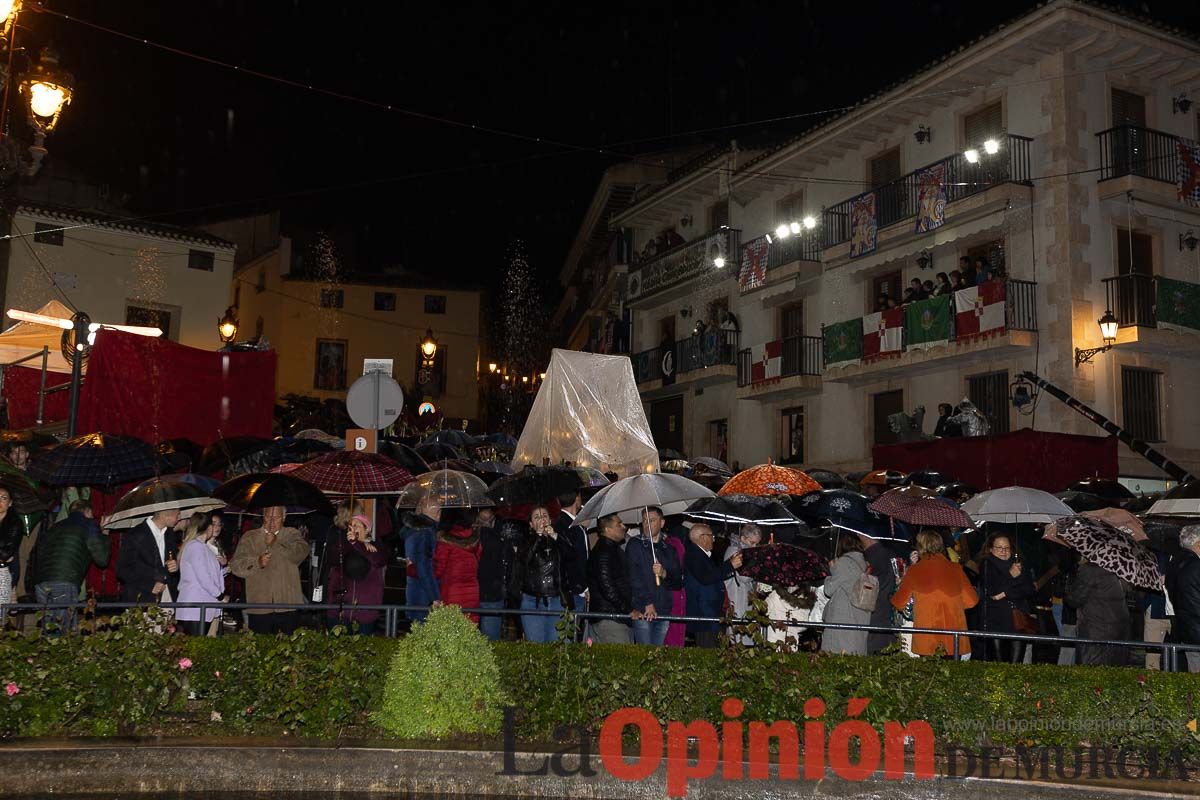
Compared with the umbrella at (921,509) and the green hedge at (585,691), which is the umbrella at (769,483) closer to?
the umbrella at (921,509)

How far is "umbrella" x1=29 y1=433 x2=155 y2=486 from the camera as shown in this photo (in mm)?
10289

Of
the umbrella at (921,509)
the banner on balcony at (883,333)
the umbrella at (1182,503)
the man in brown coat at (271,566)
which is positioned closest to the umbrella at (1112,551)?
the umbrella at (921,509)

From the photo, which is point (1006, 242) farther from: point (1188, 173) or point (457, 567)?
point (457, 567)

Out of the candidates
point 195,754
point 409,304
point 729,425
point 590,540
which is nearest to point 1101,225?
point 729,425

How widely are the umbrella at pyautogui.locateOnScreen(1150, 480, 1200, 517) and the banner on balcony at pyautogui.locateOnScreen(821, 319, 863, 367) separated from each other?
14.7m

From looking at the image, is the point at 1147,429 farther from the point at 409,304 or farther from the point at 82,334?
the point at 409,304

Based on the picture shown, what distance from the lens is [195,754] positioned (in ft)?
24.0

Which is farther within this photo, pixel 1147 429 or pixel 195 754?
pixel 1147 429

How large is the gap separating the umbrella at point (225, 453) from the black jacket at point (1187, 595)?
10.8 m

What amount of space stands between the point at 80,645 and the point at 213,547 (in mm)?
1987

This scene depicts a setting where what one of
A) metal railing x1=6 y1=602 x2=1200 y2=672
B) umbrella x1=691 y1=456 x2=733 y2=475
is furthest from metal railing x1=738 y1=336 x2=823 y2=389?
metal railing x1=6 y1=602 x2=1200 y2=672

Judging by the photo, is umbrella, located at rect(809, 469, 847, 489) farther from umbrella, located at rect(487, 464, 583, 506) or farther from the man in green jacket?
the man in green jacket

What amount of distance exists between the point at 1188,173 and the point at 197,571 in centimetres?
2083

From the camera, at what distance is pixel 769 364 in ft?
96.3
